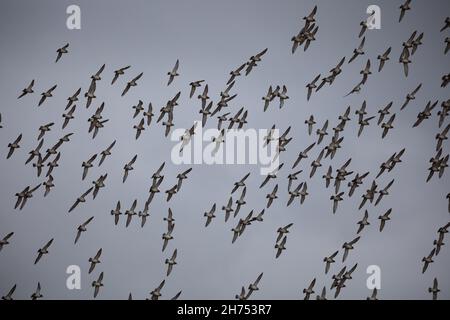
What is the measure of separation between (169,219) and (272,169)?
35.1 feet

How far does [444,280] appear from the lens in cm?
9819

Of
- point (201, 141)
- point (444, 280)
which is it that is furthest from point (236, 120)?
point (444, 280)

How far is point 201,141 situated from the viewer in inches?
3105
